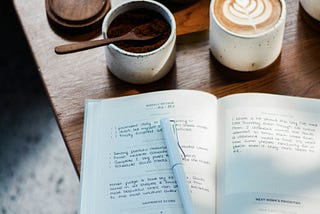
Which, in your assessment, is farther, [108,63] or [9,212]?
[9,212]

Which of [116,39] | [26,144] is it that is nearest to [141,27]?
[116,39]

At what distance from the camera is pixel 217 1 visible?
2.72ft

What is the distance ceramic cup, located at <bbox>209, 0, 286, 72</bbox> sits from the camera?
0.79 m

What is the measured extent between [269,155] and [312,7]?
0.23m

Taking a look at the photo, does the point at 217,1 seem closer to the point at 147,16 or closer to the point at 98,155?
the point at 147,16

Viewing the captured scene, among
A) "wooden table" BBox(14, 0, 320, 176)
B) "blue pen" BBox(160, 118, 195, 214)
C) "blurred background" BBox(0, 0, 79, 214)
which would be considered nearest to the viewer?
"blue pen" BBox(160, 118, 195, 214)

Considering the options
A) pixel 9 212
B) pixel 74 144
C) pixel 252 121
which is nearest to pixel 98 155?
pixel 74 144

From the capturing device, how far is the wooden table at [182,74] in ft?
2.73

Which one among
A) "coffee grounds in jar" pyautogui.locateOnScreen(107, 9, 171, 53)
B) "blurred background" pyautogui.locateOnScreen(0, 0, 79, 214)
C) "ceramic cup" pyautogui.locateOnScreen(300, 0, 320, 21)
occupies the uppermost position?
"ceramic cup" pyautogui.locateOnScreen(300, 0, 320, 21)

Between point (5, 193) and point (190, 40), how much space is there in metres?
0.65

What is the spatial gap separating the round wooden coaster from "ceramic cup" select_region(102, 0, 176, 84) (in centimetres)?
5

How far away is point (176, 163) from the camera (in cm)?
74

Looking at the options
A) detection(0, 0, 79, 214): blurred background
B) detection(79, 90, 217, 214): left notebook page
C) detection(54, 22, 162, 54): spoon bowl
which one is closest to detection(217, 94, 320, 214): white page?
detection(79, 90, 217, 214): left notebook page

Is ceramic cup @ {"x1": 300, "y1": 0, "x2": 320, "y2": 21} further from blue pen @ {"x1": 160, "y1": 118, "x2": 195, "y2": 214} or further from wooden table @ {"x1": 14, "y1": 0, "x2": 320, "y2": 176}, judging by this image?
blue pen @ {"x1": 160, "y1": 118, "x2": 195, "y2": 214}
